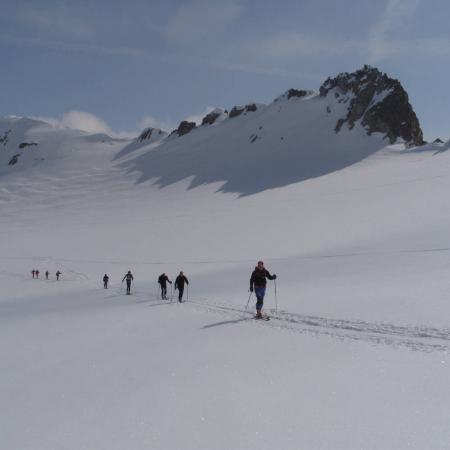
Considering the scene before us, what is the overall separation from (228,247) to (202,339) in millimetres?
27836

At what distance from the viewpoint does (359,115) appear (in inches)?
3922

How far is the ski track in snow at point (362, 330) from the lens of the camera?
7535 mm

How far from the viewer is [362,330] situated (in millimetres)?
8781

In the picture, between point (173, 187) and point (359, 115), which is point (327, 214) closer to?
point (173, 187)

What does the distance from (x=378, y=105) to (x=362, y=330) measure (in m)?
96.5

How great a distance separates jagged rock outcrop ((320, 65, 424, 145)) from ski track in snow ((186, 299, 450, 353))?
86.5 m

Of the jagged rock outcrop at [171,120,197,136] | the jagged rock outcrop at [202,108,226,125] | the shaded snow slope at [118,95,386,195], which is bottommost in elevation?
the shaded snow slope at [118,95,386,195]

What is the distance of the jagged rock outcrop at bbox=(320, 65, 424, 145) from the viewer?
9212 cm

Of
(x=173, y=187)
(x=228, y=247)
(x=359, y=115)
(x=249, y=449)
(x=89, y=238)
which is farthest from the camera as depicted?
(x=359, y=115)

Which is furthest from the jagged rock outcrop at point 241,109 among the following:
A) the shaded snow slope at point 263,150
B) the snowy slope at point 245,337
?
the snowy slope at point 245,337

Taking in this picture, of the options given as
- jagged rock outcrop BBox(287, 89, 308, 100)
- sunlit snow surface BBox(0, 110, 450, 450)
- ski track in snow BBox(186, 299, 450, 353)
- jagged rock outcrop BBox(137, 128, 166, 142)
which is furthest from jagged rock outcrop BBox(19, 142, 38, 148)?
ski track in snow BBox(186, 299, 450, 353)

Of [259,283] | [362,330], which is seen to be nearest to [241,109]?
[259,283]

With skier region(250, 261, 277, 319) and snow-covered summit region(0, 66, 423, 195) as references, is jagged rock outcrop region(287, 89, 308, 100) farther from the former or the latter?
skier region(250, 261, 277, 319)

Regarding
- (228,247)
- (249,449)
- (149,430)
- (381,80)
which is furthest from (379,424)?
(381,80)
